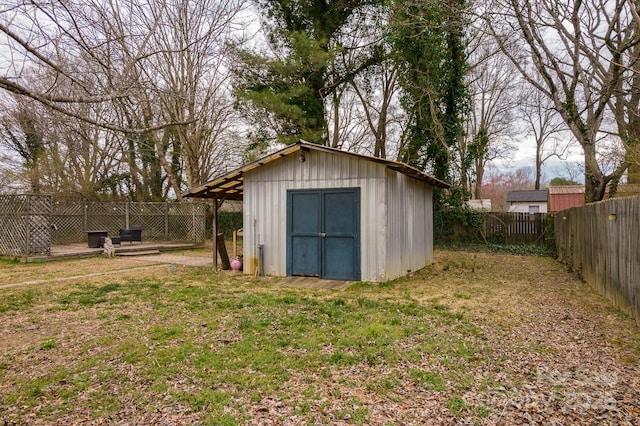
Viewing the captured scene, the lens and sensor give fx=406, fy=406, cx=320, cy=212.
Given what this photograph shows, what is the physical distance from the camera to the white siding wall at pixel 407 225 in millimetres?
8242

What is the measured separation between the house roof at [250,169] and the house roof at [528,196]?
75.0 ft

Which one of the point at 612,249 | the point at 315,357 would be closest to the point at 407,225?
the point at 612,249

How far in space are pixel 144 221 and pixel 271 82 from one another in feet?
26.2

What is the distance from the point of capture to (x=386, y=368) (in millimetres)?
3688

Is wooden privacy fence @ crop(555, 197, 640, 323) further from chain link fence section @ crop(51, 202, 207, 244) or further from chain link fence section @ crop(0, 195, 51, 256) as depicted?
chain link fence section @ crop(0, 195, 51, 256)

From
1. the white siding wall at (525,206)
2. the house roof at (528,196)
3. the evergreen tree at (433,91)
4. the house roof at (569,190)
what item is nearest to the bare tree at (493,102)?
the evergreen tree at (433,91)

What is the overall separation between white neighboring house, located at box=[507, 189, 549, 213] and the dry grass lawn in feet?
85.4

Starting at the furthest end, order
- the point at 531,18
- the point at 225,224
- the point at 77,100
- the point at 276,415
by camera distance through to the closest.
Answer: the point at 225,224, the point at 531,18, the point at 77,100, the point at 276,415

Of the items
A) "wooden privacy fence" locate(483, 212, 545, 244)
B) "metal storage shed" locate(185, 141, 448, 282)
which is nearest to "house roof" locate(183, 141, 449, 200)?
"metal storage shed" locate(185, 141, 448, 282)

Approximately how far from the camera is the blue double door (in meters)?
8.12

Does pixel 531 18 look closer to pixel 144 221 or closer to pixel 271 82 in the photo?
pixel 271 82

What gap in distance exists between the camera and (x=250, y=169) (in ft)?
29.5

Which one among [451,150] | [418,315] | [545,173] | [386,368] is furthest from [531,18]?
[545,173]

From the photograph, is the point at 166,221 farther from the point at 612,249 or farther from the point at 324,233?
the point at 612,249
